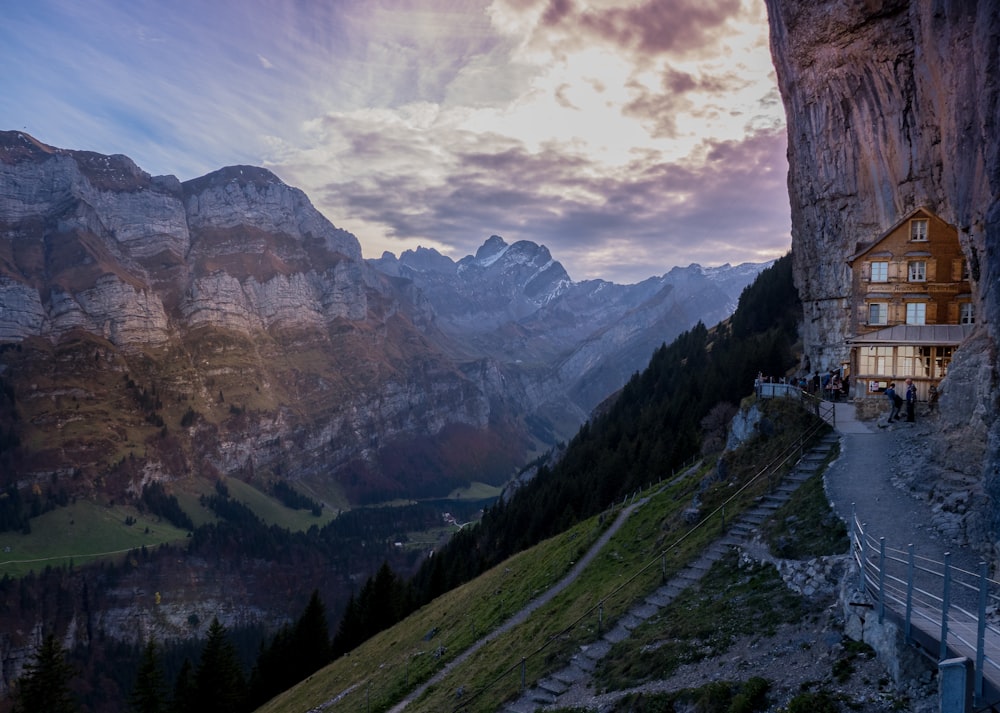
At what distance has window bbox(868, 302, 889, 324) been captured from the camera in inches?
1746

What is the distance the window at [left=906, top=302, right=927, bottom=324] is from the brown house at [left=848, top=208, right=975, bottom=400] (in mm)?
55

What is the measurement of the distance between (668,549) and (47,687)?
66427mm

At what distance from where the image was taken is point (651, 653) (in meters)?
22.6

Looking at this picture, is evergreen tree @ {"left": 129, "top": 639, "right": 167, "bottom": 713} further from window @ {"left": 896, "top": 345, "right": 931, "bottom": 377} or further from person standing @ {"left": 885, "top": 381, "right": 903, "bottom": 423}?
window @ {"left": 896, "top": 345, "right": 931, "bottom": 377}

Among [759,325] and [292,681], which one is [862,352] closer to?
[292,681]

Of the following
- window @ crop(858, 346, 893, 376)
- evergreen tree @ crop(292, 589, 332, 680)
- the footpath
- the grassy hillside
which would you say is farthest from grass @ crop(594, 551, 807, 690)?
evergreen tree @ crop(292, 589, 332, 680)

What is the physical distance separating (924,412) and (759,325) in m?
88.9

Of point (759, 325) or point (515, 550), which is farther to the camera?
point (759, 325)

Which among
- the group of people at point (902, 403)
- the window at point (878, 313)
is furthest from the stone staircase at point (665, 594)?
the window at point (878, 313)

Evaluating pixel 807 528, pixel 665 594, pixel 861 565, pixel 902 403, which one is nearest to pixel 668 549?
pixel 665 594

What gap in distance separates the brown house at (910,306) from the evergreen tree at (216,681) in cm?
6206

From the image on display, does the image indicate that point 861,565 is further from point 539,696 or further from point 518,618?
point 518,618

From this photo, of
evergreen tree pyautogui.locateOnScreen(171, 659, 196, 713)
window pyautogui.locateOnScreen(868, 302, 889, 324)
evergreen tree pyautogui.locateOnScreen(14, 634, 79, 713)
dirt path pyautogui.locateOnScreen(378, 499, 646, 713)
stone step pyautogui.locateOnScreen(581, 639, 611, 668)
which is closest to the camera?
stone step pyautogui.locateOnScreen(581, 639, 611, 668)

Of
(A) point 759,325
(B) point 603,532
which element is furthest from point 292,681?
(A) point 759,325
